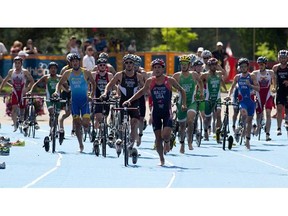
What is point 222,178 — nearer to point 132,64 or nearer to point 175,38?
point 132,64

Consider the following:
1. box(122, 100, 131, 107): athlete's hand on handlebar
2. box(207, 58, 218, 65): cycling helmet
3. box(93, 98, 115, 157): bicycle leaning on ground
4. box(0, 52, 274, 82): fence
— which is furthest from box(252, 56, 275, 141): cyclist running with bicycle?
box(0, 52, 274, 82): fence

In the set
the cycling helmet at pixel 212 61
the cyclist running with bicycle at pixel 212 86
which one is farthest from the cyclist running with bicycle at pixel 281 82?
the cycling helmet at pixel 212 61

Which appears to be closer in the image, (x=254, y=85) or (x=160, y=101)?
(x=160, y=101)

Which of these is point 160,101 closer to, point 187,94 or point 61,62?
point 187,94

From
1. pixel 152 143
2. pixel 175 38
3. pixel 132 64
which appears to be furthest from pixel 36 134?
pixel 175 38

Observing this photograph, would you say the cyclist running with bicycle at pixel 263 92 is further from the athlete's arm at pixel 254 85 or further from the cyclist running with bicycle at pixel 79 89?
the cyclist running with bicycle at pixel 79 89

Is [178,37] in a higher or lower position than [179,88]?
higher

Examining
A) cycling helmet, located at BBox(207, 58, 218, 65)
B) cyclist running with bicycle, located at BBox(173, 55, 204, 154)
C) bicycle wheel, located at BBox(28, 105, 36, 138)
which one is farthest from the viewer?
bicycle wheel, located at BBox(28, 105, 36, 138)

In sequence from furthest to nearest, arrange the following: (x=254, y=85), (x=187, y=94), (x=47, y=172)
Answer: (x=254, y=85) → (x=187, y=94) → (x=47, y=172)

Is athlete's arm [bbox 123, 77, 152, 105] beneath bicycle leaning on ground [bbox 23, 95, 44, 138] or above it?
above

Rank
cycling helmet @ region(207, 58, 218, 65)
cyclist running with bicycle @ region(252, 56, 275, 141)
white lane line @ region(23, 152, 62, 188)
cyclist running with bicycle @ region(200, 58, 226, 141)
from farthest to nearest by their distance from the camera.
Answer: cyclist running with bicycle @ region(252, 56, 275, 141) → cyclist running with bicycle @ region(200, 58, 226, 141) → cycling helmet @ region(207, 58, 218, 65) → white lane line @ region(23, 152, 62, 188)

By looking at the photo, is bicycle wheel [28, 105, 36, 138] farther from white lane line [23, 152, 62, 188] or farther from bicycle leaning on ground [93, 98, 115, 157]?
bicycle leaning on ground [93, 98, 115, 157]

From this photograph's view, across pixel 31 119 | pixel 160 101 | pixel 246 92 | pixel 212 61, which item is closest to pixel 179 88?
pixel 160 101

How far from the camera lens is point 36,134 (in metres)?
31.2
